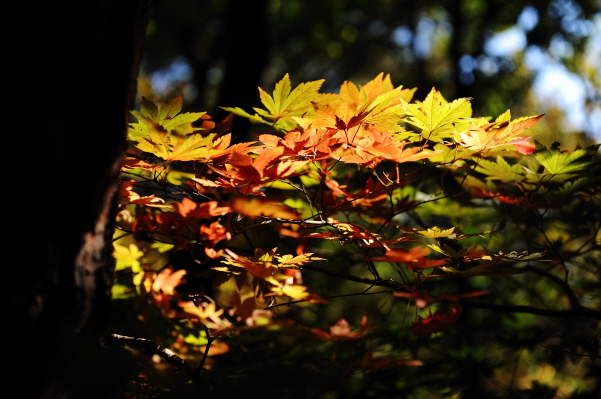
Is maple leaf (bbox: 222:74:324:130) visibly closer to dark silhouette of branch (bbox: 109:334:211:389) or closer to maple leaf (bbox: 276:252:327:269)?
maple leaf (bbox: 276:252:327:269)

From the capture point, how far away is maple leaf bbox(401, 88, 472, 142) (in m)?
0.81

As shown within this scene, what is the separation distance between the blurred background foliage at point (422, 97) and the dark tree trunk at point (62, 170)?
264mm

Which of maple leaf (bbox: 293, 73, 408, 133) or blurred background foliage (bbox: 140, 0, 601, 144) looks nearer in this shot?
maple leaf (bbox: 293, 73, 408, 133)

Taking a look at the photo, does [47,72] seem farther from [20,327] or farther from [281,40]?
[281,40]

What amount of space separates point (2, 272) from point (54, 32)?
0.35 metres

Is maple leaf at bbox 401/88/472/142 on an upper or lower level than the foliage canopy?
upper

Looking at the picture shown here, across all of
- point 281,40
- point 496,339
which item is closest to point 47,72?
point 496,339

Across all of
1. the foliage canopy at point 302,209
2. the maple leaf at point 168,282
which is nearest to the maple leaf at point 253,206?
the foliage canopy at point 302,209

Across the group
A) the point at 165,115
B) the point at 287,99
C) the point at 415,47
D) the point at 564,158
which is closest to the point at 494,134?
the point at 564,158

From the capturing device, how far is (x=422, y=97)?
442 centimetres

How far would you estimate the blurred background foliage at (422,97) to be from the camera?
1.36 m

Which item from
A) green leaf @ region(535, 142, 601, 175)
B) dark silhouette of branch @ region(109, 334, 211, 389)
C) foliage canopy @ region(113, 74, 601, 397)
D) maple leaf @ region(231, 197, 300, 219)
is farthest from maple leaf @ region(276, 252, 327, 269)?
green leaf @ region(535, 142, 601, 175)

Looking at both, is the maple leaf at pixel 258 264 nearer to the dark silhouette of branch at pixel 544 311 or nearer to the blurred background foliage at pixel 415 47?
the dark silhouette of branch at pixel 544 311

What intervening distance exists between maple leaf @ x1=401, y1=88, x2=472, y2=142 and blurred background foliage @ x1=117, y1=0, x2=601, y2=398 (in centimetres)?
51
